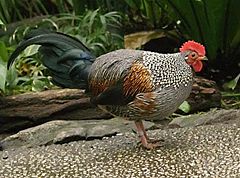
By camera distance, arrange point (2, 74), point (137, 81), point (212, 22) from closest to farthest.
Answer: point (137, 81)
point (2, 74)
point (212, 22)

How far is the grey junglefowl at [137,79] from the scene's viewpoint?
336cm

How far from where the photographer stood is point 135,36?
570 cm

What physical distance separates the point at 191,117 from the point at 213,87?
1.55ft

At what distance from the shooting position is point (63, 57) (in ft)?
11.8

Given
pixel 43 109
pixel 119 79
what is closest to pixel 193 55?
pixel 119 79

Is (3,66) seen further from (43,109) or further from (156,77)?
(156,77)

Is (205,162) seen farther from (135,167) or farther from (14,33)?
(14,33)

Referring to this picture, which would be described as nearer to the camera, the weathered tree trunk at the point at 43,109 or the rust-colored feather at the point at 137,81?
the rust-colored feather at the point at 137,81

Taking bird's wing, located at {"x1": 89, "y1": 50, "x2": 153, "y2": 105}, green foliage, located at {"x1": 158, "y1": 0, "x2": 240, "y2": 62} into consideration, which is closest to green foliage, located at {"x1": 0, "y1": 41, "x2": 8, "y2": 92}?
bird's wing, located at {"x1": 89, "y1": 50, "x2": 153, "y2": 105}

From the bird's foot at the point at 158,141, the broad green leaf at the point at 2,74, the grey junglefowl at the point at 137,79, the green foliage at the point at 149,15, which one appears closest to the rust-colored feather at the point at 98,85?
the grey junglefowl at the point at 137,79

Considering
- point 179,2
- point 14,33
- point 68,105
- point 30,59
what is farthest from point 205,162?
point 14,33

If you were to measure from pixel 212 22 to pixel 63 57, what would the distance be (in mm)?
1682

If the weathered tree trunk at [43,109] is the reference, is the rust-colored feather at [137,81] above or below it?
above

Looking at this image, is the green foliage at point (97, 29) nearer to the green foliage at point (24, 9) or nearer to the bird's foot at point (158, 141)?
the green foliage at point (24, 9)
